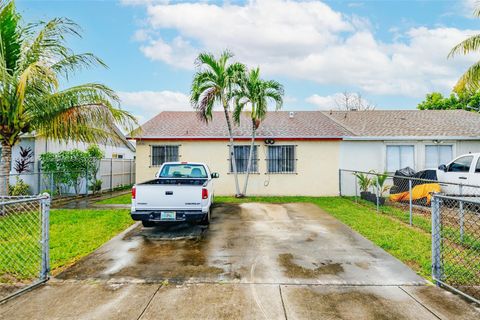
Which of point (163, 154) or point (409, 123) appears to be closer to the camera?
point (163, 154)

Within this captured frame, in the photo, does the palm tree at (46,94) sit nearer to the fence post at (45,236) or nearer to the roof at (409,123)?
the fence post at (45,236)

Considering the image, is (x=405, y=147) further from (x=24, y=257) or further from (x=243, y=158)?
(x=24, y=257)

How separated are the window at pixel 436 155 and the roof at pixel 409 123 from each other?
26.5 inches

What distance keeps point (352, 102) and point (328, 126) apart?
27.6 m

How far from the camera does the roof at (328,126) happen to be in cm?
1483

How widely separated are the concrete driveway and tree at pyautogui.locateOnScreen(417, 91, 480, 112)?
3091cm

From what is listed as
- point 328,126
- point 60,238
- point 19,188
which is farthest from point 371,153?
point 19,188

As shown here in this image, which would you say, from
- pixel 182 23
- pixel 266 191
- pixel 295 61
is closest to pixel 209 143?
pixel 266 191

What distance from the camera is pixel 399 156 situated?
15.0 meters

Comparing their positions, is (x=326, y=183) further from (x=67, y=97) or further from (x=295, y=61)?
(x=295, y=61)

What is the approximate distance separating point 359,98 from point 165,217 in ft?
129

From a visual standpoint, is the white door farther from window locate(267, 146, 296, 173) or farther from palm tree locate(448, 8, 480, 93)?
window locate(267, 146, 296, 173)

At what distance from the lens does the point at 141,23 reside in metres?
14.5

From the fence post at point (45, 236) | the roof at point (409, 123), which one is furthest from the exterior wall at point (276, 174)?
the fence post at point (45, 236)
